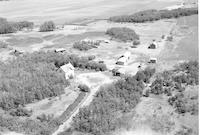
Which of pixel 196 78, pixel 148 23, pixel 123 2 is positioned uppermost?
pixel 123 2

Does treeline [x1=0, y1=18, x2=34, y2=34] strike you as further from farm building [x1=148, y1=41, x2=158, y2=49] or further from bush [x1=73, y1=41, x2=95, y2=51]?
farm building [x1=148, y1=41, x2=158, y2=49]

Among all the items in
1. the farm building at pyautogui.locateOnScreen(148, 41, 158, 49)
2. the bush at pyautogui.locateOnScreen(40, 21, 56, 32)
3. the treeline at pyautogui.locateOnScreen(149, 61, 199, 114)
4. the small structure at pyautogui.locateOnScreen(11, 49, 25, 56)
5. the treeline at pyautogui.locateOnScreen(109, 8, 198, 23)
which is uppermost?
the treeline at pyautogui.locateOnScreen(109, 8, 198, 23)

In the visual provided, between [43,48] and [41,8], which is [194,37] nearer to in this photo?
[43,48]

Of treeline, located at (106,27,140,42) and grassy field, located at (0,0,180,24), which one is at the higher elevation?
grassy field, located at (0,0,180,24)

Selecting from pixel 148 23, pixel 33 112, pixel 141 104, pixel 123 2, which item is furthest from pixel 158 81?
pixel 123 2

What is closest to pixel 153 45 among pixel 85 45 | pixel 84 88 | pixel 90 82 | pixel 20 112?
pixel 85 45

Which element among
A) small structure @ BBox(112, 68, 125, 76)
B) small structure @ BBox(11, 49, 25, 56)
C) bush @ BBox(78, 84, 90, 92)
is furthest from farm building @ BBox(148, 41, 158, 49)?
small structure @ BBox(11, 49, 25, 56)
